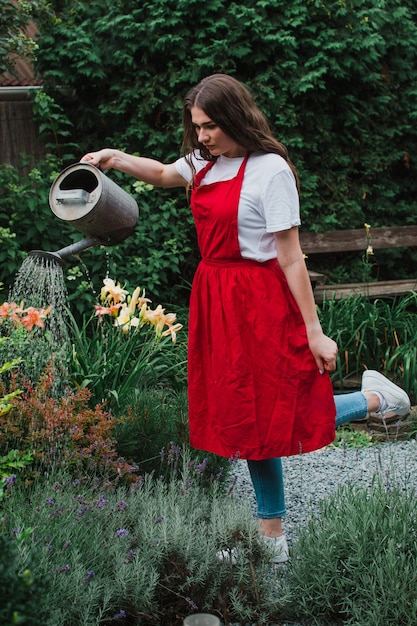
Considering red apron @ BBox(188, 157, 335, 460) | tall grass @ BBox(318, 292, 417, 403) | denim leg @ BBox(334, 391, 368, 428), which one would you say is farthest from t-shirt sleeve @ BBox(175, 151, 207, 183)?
tall grass @ BBox(318, 292, 417, 403)

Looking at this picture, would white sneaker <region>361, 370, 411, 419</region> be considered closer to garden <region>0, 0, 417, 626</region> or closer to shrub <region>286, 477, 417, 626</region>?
garden <region>0, 0, 417, 626</region>

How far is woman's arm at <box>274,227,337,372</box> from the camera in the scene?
248cm

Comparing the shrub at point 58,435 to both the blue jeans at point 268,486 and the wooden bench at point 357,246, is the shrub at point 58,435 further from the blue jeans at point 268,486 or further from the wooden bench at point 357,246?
the wooden bench at point 357,246

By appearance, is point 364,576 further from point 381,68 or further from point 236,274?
point 381,68

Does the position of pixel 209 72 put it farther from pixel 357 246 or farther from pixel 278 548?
pixel 278 548

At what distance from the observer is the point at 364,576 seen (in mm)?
2209

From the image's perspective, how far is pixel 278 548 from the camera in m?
2.67

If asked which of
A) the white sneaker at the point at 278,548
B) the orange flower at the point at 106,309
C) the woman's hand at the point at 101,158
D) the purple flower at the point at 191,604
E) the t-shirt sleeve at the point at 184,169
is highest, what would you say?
the woman's hand at the point at 101,158

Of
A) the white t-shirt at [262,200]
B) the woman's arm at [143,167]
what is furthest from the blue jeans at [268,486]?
the woman's arm at [143,167]

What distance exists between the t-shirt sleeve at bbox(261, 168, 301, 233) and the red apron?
11 centimetres

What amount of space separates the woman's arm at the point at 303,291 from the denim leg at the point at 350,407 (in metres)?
0.41

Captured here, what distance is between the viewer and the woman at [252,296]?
8.15 feet

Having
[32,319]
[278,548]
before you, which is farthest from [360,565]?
[32,319]

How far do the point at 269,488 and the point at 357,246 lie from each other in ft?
12.3
